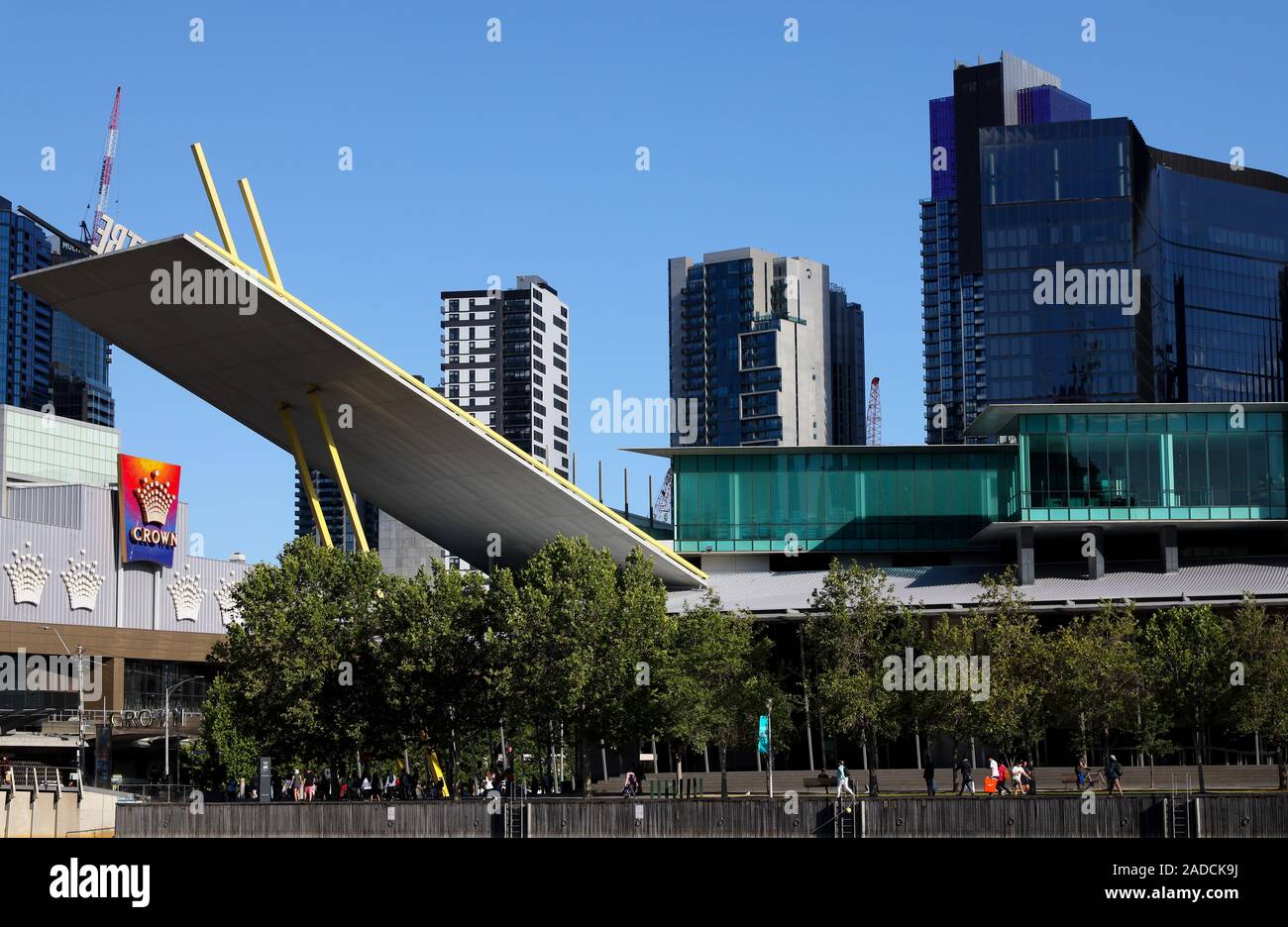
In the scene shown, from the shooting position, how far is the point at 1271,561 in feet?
248

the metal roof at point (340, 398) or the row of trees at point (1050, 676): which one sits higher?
the metal roof at point (340, 398)

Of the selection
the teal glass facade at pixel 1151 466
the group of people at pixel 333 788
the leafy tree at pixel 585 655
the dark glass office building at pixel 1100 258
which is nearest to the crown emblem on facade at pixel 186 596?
the group of people at pixel 333 788

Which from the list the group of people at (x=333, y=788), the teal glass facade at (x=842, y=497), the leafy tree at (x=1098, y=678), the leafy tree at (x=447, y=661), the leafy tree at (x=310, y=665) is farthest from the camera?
the teal glass facade at (x=842, y=497)

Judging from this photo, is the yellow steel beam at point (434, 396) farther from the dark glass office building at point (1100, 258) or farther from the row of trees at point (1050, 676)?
the dark glass office building at point (1100, 258)

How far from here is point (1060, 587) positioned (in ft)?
240

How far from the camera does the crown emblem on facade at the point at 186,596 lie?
301 ft

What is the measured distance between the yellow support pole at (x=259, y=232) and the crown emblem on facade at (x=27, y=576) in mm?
26452

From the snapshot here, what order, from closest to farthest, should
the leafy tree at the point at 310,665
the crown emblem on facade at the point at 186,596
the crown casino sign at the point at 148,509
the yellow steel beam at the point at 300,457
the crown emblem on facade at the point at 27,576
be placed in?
the leafy tree at the point at 310,665 < the yellow steel beam at the point at 300,457 < the crown emblem on facade at the point at 27,576 < the crown casino sign at the point at 148,509 < the crown emblem on facade at the point at 186,596

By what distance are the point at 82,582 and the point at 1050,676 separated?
160 ft

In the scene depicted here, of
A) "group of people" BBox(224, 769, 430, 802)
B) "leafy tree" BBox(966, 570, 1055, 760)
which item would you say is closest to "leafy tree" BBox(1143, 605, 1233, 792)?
"leafy tree" BBox(966, 570, 1055, 760)

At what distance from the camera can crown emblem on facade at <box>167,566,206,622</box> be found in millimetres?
91875

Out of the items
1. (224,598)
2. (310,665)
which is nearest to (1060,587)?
(310,665)

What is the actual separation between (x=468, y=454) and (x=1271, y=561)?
118 feet
